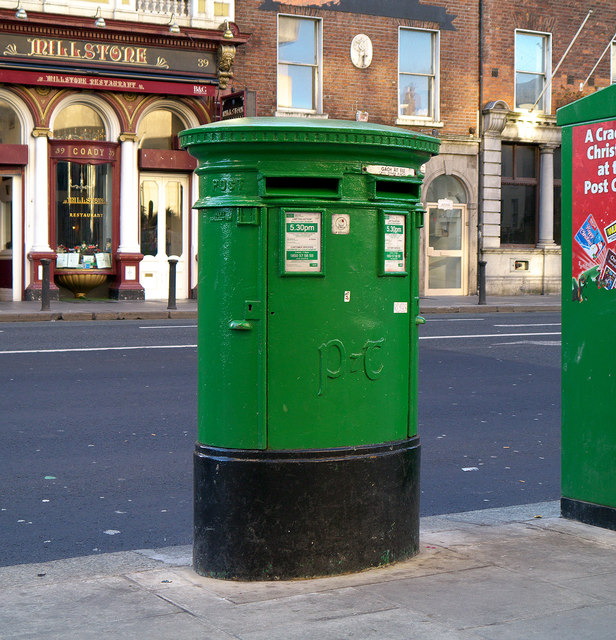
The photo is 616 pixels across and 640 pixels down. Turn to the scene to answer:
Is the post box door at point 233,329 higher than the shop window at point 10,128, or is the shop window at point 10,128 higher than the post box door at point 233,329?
the shop window at point 10,128

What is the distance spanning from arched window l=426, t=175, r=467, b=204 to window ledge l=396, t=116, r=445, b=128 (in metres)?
1.34

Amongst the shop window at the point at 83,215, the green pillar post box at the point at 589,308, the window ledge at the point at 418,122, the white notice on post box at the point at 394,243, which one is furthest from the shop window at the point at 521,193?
the white notice on post box at the point at 394,243

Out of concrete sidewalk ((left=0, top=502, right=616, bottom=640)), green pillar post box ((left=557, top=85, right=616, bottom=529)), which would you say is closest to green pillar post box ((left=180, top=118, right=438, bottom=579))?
concrete sidewalk ((left=0, top=502, right=616, bottom=640))

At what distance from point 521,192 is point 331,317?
2538 centimetres

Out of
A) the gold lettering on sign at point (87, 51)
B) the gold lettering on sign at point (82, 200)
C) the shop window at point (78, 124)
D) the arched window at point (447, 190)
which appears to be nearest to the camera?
the gold lettering on sign at point (87, 51)

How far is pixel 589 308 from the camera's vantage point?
17.1 ft

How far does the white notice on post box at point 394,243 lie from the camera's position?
461 centimetres

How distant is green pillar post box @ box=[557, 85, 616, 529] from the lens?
16.7ft

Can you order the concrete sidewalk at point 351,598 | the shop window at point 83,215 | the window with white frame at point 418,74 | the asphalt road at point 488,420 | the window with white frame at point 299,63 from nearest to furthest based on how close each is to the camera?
the concrete sidewalk at point 351,598
the asphalt road at point 488,420
the shop window at point 83,215
the window with white frame at point 299,63
the window with white frame at point 418,74

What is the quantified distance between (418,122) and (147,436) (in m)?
20.2

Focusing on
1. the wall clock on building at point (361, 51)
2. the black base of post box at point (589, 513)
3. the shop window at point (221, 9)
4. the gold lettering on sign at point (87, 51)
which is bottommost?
the black base of post box at point (589, 513)

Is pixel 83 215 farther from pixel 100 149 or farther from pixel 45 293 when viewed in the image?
pixel 45 293

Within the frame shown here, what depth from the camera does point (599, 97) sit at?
5.10m

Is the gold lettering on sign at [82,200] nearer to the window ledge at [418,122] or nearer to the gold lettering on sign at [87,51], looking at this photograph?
the gold lettering on sign at [87,51]
